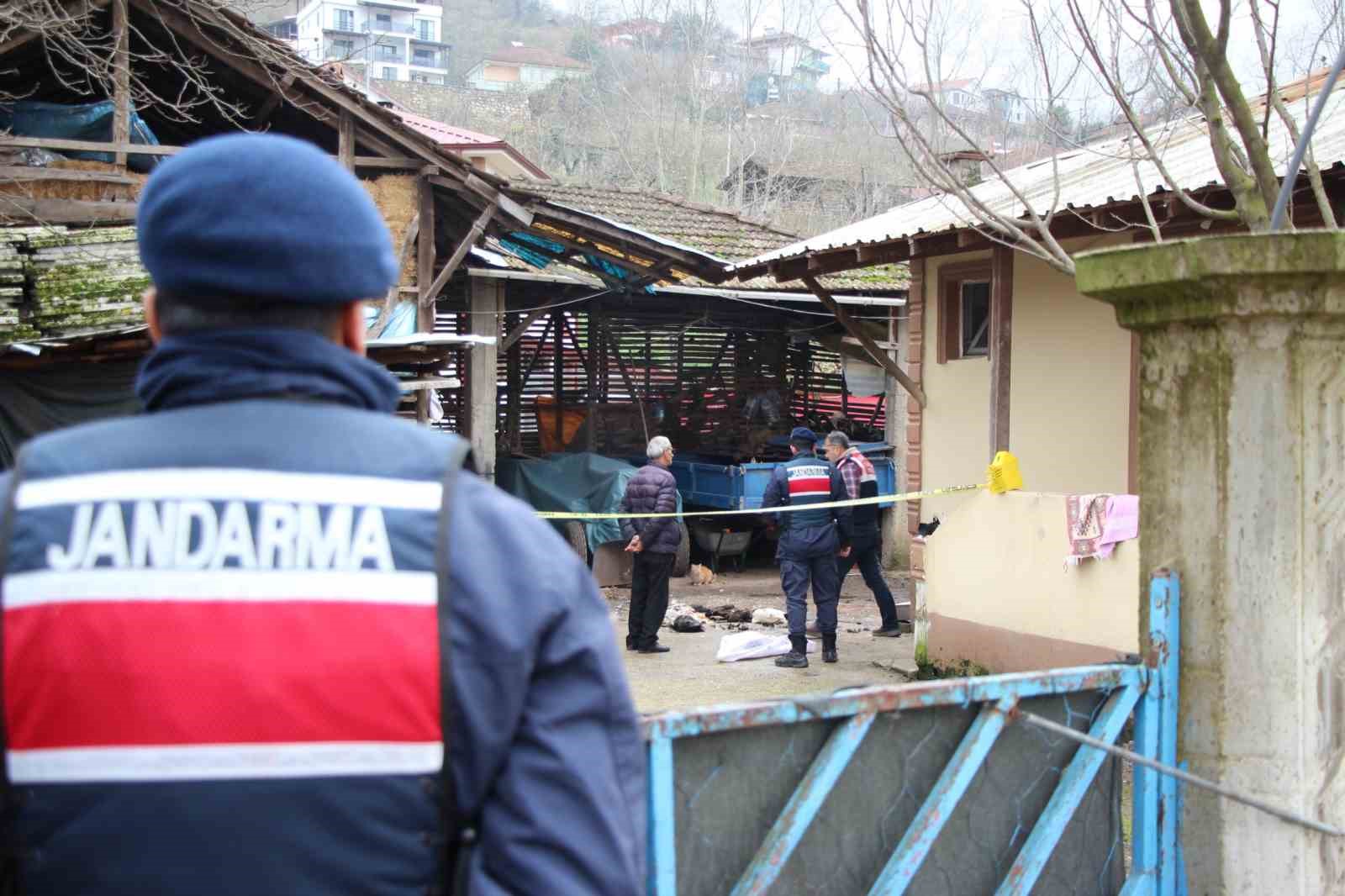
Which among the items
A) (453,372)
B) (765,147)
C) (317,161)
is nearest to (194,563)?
(317,161)

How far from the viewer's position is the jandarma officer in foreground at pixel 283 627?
1.34 metres

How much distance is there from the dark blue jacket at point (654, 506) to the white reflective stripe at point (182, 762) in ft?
30.5

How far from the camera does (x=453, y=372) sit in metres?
16.2

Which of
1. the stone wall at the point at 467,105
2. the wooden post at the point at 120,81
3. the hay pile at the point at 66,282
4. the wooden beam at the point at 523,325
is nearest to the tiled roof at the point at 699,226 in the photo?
the wooden beam at the point at 523,325

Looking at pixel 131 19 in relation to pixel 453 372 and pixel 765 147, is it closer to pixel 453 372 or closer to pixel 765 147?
pixel 453 372

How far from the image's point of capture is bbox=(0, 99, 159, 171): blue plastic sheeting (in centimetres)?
1042

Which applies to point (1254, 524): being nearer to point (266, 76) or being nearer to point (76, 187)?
point (266, 76)

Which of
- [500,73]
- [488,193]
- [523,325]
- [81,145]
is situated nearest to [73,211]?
[81,145]

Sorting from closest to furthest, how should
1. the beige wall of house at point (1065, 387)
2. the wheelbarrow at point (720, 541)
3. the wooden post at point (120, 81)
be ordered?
the wooden post at point (120, 81), the beige wall of house at point (1065, 387), the wheelbarrow at point (720, 541)

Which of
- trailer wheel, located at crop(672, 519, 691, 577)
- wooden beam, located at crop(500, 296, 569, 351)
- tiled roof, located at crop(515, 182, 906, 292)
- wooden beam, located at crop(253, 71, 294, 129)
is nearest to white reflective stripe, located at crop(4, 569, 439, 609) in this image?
wooden beam, located at crop(253, 71, 294, 129)

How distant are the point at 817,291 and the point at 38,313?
21.4 ft

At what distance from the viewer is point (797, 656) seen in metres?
10.0

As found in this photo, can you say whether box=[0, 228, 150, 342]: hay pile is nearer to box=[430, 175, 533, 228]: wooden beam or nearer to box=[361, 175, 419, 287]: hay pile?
box=[361, 175, 419, 287]: hay pile

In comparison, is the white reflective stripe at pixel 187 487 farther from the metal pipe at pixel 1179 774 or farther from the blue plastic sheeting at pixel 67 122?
the blue plastic sheeting at pixel 67 122
